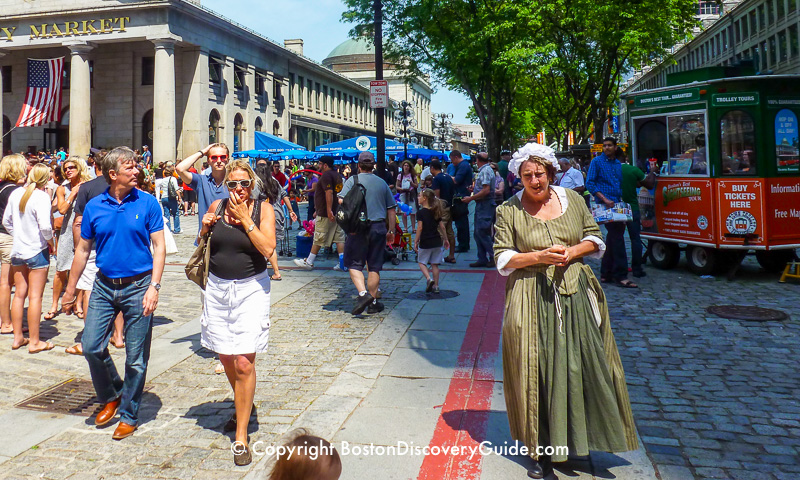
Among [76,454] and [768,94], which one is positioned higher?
[768,94]

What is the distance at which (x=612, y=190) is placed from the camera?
9.89m

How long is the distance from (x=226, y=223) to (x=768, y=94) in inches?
347

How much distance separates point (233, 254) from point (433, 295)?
17.0 feet

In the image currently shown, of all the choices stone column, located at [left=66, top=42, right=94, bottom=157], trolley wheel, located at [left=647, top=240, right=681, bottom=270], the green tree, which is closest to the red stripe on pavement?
trolley wheel, located at [left=647, top=240, right=681, bottom=270]

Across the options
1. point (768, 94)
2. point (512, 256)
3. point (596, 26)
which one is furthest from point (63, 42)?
point (512, 256)

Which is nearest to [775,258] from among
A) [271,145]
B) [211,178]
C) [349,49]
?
[211,178]

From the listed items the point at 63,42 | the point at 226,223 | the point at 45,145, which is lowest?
the point at 226,223

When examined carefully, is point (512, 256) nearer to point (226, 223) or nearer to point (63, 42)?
point (226, 223)

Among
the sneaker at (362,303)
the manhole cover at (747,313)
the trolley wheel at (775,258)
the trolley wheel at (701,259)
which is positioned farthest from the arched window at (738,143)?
the sneaker at (362,303)

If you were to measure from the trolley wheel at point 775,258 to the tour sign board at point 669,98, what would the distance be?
105 inches

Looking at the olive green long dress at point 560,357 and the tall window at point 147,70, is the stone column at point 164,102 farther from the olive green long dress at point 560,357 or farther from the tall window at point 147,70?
the olive green long dress at point 560,357

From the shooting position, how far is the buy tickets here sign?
9.88m

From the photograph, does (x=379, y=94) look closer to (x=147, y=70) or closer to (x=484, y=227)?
(x=484, y=227)

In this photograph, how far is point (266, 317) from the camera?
439cm
